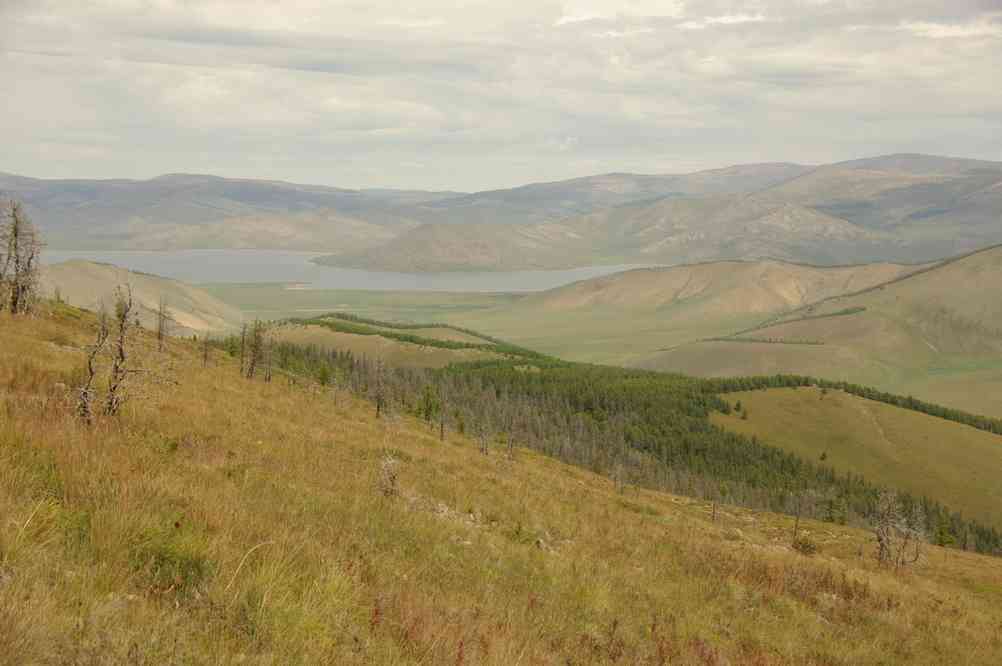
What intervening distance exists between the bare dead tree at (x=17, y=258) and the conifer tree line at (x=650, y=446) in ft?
180

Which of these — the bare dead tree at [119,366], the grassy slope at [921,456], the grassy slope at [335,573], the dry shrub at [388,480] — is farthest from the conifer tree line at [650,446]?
the bare dead tree at [119,366]

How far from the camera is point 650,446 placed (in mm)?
177500

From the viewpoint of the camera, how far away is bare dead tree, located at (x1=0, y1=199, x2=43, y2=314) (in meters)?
53.0

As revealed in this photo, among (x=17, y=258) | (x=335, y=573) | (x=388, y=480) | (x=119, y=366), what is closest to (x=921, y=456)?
(x=17, y=258)

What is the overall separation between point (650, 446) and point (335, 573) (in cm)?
17613

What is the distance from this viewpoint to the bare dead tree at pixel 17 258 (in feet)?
174

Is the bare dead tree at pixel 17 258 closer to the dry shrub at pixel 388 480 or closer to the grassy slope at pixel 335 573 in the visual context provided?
the grassy slope at pixel 335 573

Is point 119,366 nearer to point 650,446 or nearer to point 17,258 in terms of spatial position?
point 17,258

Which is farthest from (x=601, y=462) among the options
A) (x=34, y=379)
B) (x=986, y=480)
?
(x=34, y=379)

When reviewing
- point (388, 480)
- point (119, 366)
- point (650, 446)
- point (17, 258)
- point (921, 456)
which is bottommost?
point (650, 446)

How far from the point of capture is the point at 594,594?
11953 millimetres

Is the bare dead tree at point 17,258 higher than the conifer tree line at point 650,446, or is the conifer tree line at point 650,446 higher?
the bare dead tree at point 17,258

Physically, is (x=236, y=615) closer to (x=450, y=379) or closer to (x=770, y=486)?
(x=770, y=486)

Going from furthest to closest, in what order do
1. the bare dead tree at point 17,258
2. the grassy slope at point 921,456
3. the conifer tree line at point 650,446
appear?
the grassy slope at point 921,456, the conifer tree line at point 650,446, the bare dead tree at point 17,258
